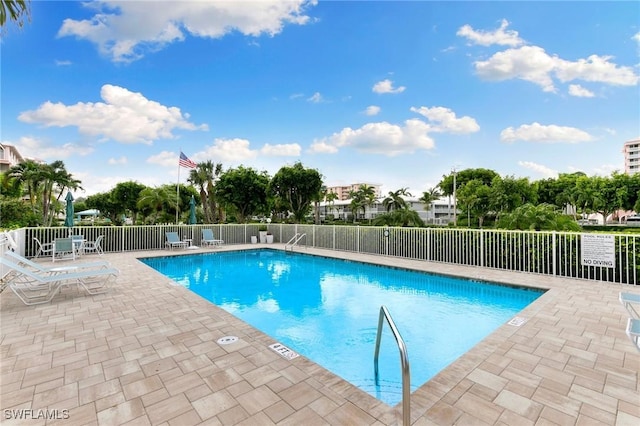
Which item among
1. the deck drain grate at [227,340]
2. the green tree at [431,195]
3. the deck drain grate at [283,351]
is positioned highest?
the green tree at [431,195]

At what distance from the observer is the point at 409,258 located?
11.2 metres

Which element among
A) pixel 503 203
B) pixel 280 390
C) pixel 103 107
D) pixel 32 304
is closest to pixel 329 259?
pixel 32 304

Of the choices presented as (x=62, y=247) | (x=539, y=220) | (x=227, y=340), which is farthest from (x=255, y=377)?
(x=62, y=247)

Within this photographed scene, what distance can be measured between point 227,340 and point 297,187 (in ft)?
64.2

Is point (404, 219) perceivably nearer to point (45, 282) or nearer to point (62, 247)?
point (45, 282)

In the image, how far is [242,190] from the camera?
23094 millimetres

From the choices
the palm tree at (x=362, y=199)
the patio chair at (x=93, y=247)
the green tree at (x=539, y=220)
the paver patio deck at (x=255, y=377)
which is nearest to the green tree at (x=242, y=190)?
the patio chair at (x=93, y=247)

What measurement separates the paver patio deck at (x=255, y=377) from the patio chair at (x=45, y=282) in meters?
0.68

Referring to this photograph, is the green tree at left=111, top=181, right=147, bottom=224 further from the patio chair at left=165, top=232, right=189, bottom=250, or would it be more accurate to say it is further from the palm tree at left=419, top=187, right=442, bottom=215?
the palm tree at left=419, top=187, right=442, bottom=215

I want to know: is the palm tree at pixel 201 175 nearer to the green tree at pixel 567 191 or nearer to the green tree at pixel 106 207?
the green tree at pixel 106 207

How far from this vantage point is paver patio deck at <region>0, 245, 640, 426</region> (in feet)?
7.86

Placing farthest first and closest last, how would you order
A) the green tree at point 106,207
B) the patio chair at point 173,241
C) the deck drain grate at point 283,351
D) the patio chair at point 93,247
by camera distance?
the green tree at point 106,207, the patio chair at point 173,241, the patio chair at point 93,247, the deck drain grate at point 283,351

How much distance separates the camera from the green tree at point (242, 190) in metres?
23.0

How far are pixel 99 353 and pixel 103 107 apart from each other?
1355 centimetres
